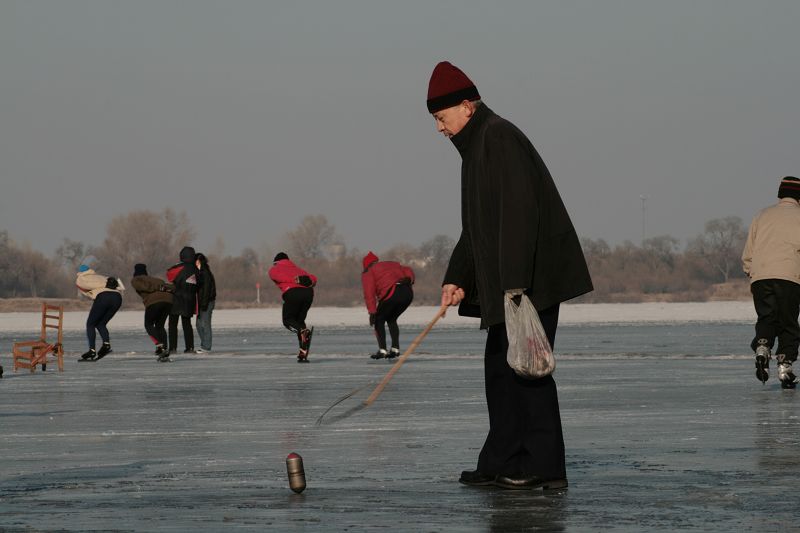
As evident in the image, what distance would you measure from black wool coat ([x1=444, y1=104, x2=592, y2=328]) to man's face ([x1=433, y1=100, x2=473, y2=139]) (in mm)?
93

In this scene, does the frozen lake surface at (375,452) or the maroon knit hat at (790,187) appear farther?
the maroon knit hat at (790,187)

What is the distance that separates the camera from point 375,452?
8.91 meters

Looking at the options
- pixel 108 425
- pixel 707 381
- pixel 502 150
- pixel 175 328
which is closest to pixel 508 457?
pixel 502 150

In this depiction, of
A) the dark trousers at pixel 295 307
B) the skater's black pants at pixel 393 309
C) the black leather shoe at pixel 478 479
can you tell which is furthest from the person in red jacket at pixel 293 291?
the black leather shoe at pixel 478 479

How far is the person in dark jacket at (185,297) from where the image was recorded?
85.5 ft

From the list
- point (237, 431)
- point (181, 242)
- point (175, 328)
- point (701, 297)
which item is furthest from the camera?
point (181, 242)

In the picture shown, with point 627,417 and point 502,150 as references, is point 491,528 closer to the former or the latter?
point 502,150

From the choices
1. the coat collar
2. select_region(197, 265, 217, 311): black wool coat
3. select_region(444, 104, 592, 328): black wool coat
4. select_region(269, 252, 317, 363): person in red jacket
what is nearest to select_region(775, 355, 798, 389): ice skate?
select_region(444, 104, 592, 328): black wool coat

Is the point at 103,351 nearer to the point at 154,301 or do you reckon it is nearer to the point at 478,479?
the point at 154,301

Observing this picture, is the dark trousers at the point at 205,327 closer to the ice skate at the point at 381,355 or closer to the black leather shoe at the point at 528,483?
the ice skate at the point at 381,355

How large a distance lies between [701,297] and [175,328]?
72.2 metres

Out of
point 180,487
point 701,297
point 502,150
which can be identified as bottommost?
point 701,297

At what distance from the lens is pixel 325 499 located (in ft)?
22.4

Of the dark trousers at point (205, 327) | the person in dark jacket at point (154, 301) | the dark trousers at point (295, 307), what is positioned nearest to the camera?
the dark trousers at point (295, 307)
